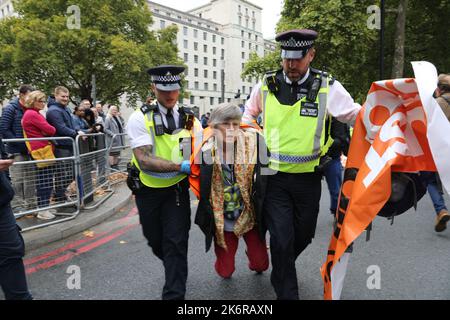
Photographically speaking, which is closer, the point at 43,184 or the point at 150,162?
the point at 150,162

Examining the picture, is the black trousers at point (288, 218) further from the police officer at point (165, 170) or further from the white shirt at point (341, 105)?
the police officer at point (165, 170)

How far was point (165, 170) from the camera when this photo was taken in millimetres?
2766

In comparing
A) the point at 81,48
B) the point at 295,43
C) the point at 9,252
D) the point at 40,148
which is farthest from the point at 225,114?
the point at 81,48

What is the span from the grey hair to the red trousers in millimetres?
988

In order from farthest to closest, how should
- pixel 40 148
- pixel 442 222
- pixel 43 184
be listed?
1. pixel 40 148
2. pixel 43 184
3. pixel 442 222

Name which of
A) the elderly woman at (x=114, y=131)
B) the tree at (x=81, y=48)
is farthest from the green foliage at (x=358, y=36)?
the elderly woman at (x=114, y=131)

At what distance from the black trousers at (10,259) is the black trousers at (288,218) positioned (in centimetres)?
183

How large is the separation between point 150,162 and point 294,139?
3.60ft

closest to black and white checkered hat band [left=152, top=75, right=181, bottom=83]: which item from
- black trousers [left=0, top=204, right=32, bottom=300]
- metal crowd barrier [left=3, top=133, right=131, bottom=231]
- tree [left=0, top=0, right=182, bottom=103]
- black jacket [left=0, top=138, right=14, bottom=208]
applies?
black jacket [left=0, top=138, right=14, bottom=208]

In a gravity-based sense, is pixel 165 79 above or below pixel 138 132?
above

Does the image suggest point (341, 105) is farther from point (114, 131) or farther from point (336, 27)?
point (336, 27)

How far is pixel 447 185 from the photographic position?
1963 millimetres

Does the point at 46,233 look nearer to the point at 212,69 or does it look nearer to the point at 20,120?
the point at 20,120
